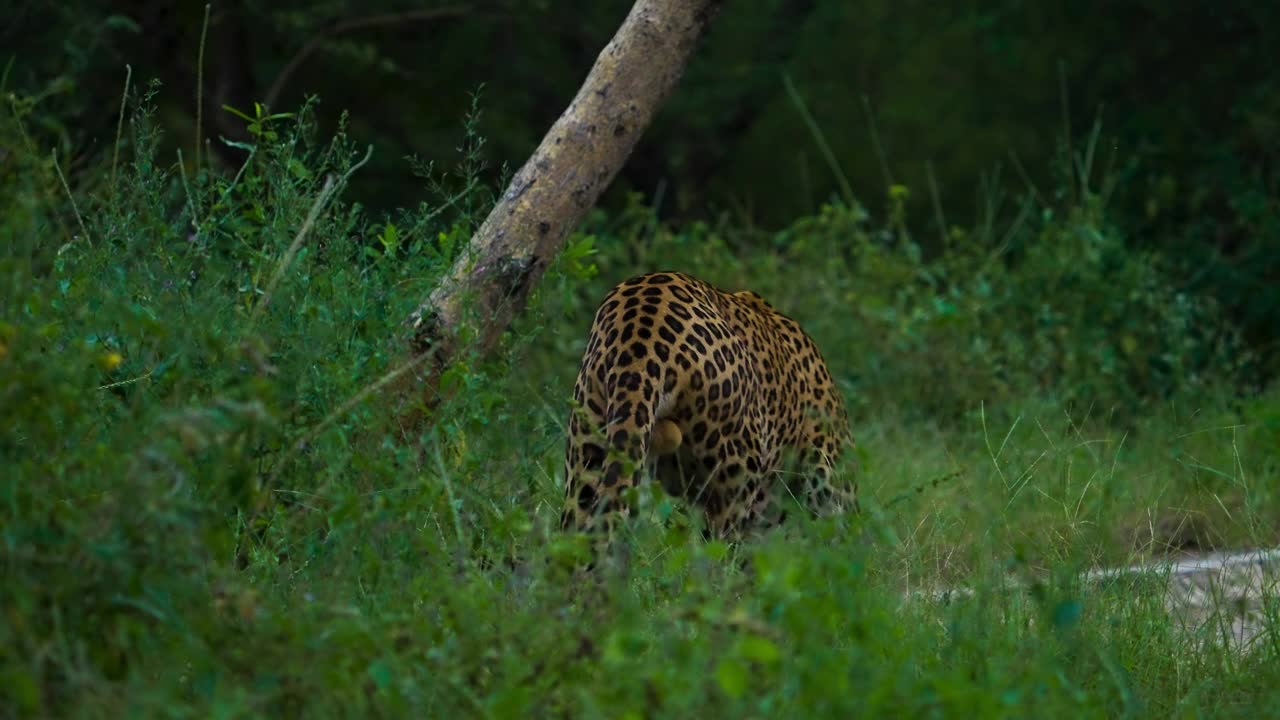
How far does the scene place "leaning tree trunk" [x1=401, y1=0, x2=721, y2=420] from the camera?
16.1 feet

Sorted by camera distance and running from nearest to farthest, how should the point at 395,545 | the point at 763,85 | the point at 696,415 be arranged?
the point at 395,545, the point at 696,415, the point at 763,85

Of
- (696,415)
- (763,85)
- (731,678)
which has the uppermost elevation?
(731,678)

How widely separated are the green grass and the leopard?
7.8 inches

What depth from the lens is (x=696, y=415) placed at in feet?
15.6

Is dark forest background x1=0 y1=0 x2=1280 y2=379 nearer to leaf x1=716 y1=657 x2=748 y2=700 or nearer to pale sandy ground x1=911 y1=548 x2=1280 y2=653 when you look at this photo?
pale sandy ground x1=911 y1=548 x2=1280 y2=653

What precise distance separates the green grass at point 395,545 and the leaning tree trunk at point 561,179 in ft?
0.44

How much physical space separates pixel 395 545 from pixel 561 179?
189 cm

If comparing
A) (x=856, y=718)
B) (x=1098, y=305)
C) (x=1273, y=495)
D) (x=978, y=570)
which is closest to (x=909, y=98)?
(x=1098, y=305)

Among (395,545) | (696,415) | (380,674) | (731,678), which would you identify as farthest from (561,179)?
(731,678)

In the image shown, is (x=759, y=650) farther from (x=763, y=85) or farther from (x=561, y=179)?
(x=763, y=85)

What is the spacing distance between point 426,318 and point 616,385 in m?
0.68

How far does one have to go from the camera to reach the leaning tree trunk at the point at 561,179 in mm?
4914

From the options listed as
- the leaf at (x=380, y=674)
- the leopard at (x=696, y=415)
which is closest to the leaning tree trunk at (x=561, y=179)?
the leopard at (x=696, y=415)

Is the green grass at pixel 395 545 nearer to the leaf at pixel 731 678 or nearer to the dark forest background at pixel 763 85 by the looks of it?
the leaf at pixel 731 678
